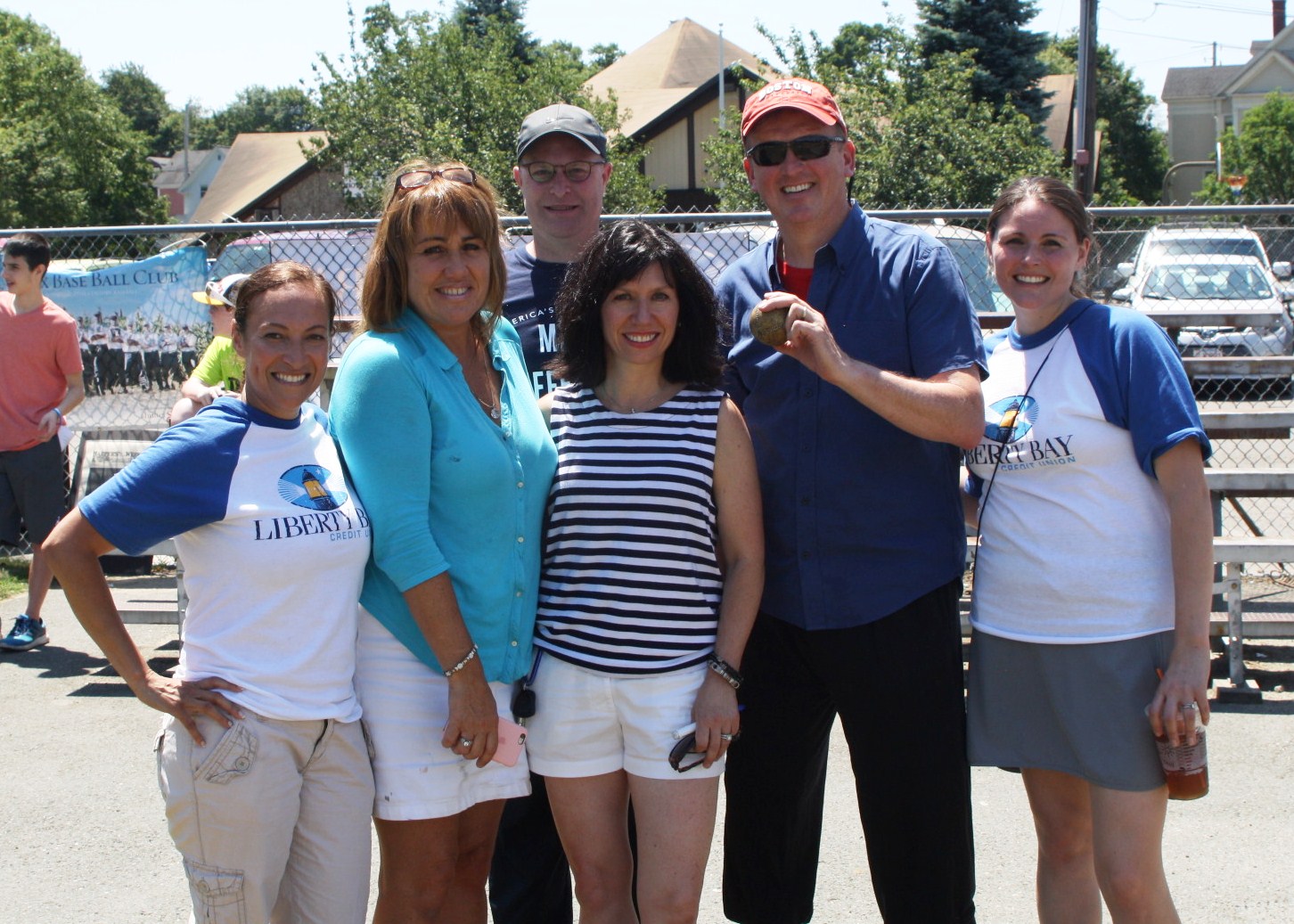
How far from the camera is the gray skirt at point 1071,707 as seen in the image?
2.64 m

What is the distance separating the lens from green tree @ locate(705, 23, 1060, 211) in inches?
→ 699

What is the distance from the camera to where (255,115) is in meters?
114

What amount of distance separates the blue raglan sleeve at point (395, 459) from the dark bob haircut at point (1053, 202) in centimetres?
149

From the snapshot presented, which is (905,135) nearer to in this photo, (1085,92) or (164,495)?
(1085,92)

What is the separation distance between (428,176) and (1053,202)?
1471mm

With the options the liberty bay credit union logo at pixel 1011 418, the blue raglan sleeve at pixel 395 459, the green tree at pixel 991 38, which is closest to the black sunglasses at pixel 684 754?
the blue raglan sleeve at pixel 395 459

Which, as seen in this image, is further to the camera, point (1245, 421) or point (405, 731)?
point (1245, 421)

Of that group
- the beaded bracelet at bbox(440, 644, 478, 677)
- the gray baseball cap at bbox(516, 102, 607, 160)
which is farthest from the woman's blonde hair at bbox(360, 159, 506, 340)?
the gray baseball cap at bbox(516, 102, 607, 160)

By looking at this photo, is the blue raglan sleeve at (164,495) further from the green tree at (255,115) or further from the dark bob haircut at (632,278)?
the green tree at (255,115)

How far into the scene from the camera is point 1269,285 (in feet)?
37.9

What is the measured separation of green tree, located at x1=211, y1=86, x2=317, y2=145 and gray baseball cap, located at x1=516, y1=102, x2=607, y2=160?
10708 centimetres

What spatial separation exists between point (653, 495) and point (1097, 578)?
1.03 m

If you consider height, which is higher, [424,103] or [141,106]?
[141,106]

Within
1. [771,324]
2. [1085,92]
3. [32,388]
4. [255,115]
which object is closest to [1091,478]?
[771,324]
